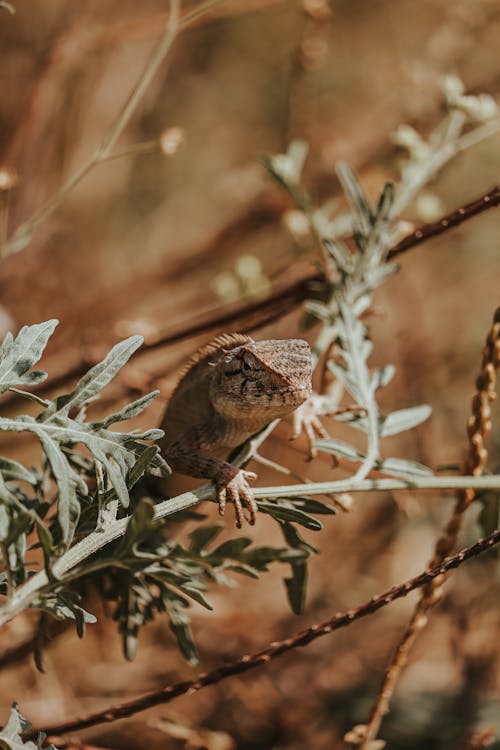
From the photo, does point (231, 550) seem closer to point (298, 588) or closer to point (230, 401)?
point (298, 588)

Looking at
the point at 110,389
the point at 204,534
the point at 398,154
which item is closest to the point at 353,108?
the point at 398,154

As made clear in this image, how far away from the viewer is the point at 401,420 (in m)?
1.56

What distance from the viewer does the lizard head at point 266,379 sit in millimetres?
1490

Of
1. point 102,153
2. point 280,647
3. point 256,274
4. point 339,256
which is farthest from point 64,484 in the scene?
point 256,274

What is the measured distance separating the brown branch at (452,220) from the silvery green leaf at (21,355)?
3.09 feet

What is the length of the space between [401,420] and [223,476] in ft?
1.26

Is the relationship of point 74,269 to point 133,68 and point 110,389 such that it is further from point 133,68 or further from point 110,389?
point 110,389

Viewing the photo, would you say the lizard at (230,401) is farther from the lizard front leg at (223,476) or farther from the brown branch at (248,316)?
the brown branch at (248,316)

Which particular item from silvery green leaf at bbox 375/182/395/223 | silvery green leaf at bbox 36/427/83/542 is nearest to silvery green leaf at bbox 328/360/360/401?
silvery green leaf at bbox 375/182/395/223

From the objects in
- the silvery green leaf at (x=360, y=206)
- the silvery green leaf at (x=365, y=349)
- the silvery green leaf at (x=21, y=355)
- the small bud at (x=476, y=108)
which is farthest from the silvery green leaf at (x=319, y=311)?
the silvery green leaf at (x=21, y=355)

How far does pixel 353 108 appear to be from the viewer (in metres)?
4.18

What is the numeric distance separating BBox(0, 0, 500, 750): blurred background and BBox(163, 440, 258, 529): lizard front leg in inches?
21.6

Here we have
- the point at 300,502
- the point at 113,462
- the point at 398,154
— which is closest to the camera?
the point at 113,462

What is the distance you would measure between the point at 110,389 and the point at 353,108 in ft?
8.07
